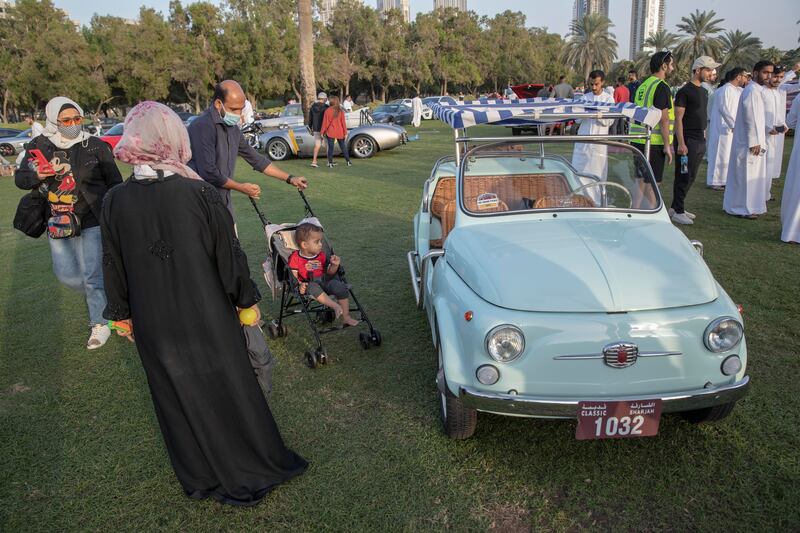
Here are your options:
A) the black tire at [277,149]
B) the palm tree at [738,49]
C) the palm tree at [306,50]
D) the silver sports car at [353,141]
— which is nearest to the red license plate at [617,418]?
the silver sports car at [353,141]

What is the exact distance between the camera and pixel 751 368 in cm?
401

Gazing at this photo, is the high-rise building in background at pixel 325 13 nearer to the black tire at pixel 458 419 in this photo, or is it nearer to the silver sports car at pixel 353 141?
the silver sports car at pixel 353 141

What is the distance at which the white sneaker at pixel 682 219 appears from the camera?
7898 mm

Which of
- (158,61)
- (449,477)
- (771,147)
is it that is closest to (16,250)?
(449,477)

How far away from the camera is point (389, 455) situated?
332cm

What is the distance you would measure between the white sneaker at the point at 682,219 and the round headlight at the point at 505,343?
20.1 feet

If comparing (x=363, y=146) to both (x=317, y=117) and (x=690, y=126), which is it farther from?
(x=690, y=126)

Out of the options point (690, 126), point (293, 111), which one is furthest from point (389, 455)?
point (293, 111)

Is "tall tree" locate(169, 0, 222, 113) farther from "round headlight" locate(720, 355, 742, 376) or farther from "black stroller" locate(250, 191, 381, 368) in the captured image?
"round headlight" locate(720, 355, 742, 376)

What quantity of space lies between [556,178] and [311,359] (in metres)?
2.65

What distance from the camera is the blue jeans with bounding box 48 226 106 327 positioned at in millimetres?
4789

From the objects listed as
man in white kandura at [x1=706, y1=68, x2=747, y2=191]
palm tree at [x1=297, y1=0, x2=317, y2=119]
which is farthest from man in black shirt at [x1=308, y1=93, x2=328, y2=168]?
man in white kandura at [x1=706, y1=68, x2=747, y2=191]

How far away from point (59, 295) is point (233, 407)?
468cm

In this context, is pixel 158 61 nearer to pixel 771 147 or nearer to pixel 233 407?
pixel 771 147
